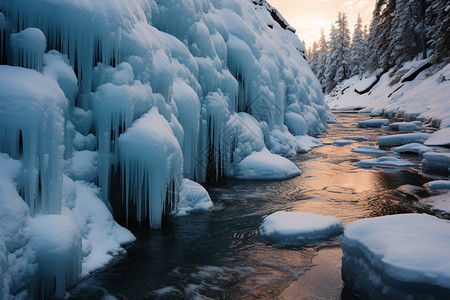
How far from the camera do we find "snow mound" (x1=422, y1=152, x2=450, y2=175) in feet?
30.3

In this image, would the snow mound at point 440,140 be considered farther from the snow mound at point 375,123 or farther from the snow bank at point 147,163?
the snow bank at point 147,163

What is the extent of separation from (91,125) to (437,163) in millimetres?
9556

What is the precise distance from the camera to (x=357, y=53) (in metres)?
49.1

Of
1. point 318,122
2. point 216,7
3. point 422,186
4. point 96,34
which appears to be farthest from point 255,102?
point 318,122

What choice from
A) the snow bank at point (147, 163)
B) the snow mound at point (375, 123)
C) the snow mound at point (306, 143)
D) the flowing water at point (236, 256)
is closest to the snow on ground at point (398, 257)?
the flowing water at point (236, 256)

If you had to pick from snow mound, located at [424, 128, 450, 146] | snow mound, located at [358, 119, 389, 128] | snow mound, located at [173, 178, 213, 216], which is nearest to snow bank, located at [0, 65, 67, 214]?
snow mound, located at [173, 178, 213, 216]

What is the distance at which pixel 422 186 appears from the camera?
7832 mm

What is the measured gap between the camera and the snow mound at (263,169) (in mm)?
8969

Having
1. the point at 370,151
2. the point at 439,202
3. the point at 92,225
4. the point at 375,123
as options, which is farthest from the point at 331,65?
the point at 92,225

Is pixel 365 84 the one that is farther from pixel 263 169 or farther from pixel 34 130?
pixel 34 130

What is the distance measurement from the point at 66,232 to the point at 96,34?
2.88 m

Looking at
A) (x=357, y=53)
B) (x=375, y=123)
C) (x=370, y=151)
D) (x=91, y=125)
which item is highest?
(x=357, y=53)

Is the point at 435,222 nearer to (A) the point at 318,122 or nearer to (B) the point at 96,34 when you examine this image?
(B) the point at 96,34

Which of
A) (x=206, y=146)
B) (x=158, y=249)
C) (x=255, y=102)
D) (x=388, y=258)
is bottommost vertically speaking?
(x=158, y=249)
